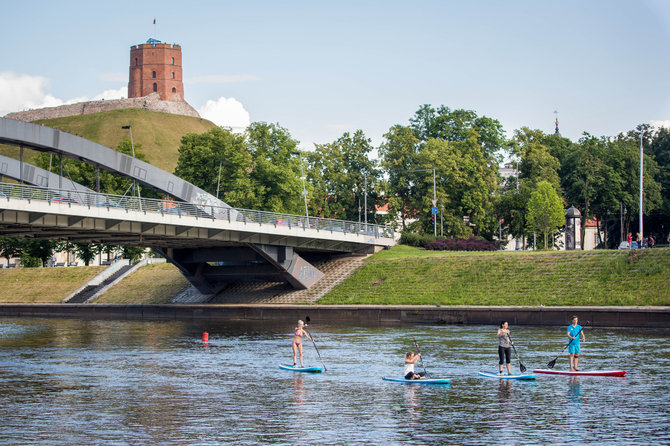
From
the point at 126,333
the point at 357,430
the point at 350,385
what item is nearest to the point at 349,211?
the point at 126,333

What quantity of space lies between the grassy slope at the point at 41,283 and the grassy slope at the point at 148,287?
4929 millimetres

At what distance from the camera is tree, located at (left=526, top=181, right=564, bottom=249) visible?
85.2m

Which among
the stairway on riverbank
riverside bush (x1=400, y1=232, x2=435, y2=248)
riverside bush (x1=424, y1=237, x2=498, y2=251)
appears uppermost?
riverside bush (x1=400, y1=232, x2=435, y2=248)

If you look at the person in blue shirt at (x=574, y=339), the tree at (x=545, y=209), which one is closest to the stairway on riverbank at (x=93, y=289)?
the tree at (x=545, y=209)

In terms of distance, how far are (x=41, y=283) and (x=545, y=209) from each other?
173 feet

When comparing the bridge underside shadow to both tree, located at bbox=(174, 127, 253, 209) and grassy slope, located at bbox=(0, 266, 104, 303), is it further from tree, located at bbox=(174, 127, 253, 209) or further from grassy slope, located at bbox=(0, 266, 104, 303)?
grassy slope, located at bbox=(0, 266, 104, 303)

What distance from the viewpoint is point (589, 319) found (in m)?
48.6

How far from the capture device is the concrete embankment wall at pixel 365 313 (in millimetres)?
47656

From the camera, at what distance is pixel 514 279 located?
198ft

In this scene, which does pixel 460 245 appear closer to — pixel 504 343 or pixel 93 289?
pixel 93 289

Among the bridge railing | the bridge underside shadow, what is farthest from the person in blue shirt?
the bridge underside shadow

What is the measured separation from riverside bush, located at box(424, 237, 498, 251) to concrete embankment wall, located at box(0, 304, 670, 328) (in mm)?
22699

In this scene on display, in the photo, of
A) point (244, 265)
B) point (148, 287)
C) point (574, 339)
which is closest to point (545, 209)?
point (244, 265)

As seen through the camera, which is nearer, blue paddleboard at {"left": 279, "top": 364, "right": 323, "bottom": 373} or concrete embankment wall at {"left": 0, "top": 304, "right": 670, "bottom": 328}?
blue paddleboard at {"left": 279, "top": 364, "right": 323, "bottom": 373}
